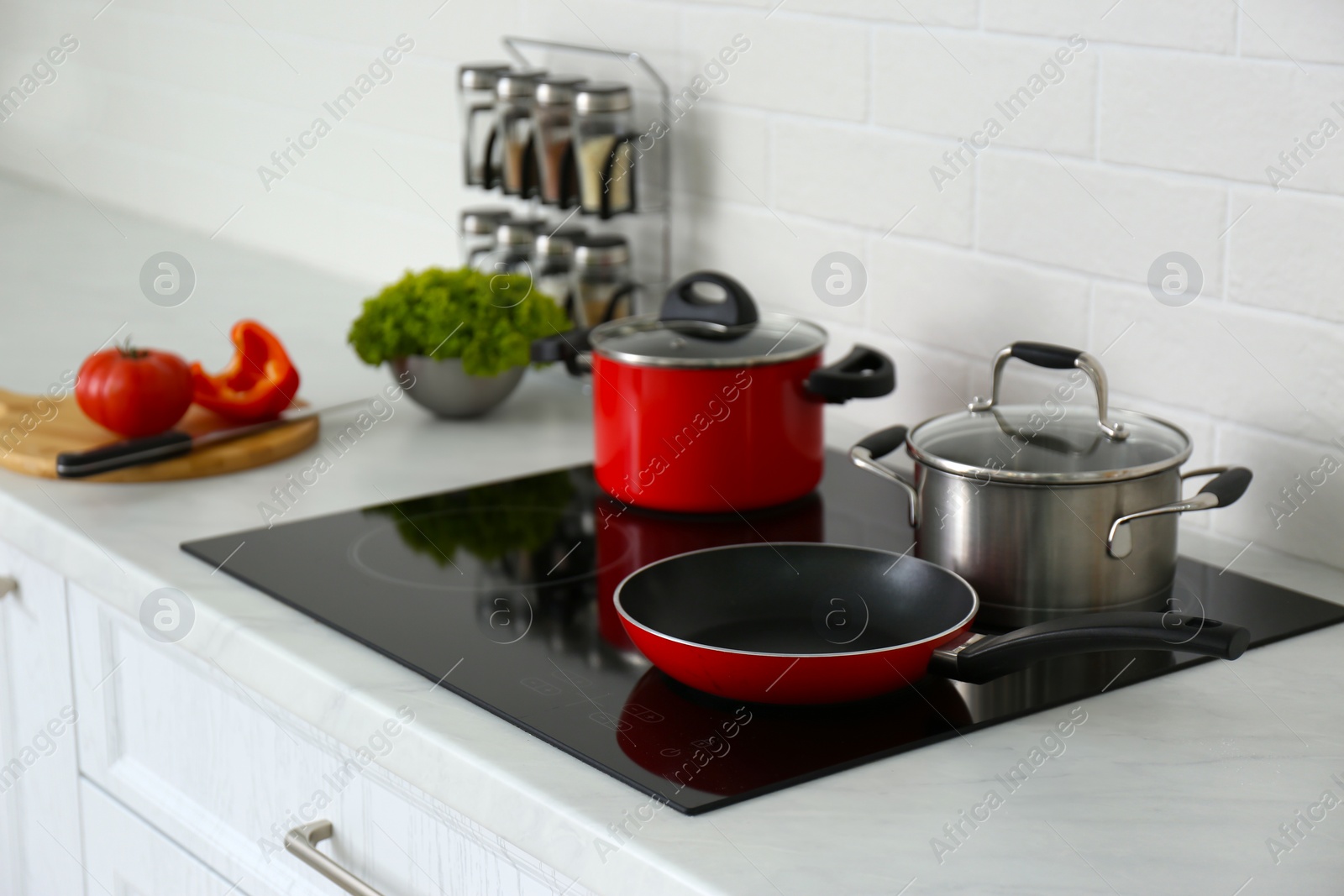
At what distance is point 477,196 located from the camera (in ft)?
6.29

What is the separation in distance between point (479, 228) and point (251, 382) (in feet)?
1.21

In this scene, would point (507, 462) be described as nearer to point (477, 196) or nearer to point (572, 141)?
point (572, 141)

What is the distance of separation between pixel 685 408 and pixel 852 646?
1.05 feet

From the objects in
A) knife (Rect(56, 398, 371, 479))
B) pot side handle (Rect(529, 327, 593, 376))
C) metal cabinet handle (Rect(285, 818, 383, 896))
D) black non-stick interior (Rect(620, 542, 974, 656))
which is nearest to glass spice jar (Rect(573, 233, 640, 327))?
pot side handle (Rect(529, 327, 593, 376))

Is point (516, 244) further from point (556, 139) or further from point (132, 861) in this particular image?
point (132, 861)

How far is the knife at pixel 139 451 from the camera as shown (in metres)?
1.31

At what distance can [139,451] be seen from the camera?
52.7 inches

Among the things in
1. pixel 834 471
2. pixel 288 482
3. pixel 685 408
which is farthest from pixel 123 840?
pixel 834 471

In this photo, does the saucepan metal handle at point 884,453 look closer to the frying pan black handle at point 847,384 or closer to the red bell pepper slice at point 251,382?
the frying pan black handle at point 847,384

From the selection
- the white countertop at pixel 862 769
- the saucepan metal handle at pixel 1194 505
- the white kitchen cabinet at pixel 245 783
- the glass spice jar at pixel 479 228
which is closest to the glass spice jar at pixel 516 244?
the glass spice jar at pixel 479 228

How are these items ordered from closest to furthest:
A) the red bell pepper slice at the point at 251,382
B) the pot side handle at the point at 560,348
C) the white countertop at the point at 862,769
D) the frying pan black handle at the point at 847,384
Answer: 1. the white countertop at the point at 862,769
2. the frying pan black handle at the point at 847,384
3. the pot side handle at the point at 560,348
4. the red bell pepper slice at the point at 251,382

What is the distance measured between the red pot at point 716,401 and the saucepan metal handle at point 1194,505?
282 millimetres

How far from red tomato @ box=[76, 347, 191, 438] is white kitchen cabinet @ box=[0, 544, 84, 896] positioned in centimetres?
15

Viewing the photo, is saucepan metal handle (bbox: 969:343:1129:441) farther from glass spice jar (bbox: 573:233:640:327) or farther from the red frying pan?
glass spice jar (bbox: 573:233:640:327)
